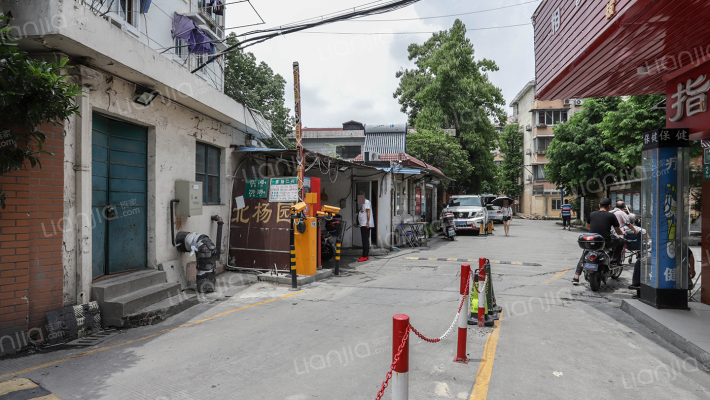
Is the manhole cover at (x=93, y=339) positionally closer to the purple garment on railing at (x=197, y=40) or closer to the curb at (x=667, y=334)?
the curb at (x=667, y=334)

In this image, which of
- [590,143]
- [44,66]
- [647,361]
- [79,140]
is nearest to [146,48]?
[79,140]

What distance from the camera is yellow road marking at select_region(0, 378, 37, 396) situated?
3.79 meters

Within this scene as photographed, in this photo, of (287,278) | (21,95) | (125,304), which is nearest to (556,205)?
(287,278)

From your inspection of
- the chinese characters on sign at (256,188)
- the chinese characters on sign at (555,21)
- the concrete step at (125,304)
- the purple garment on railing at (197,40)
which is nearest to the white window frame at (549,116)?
the purple garment on railing at (197,40)

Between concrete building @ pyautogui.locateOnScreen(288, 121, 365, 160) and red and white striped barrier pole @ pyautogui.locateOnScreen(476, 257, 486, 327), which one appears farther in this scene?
concrete building @ pyautogui.locateOnScreen(288, 121, 365, 160)

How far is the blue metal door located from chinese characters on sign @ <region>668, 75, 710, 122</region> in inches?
362

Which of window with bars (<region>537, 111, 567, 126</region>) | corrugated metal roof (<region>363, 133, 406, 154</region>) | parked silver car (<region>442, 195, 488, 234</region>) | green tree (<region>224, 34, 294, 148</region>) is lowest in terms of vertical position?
parked silver car (<region>442, 195, 488, 234</region>)

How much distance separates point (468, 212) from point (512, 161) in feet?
108

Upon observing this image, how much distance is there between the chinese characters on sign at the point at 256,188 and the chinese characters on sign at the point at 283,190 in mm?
193

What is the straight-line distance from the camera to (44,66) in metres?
4.21

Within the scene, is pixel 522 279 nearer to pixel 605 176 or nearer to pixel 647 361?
pixel 647 361

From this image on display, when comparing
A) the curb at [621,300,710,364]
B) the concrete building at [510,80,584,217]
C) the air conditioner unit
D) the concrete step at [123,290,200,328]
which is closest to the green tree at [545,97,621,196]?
the concrete building at [510,80,584,217]

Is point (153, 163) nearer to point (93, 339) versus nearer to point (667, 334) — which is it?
point (93, 339)

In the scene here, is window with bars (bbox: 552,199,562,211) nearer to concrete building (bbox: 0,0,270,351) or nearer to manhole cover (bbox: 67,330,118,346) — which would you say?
concrete building (bbox: 0,0,270,351)
